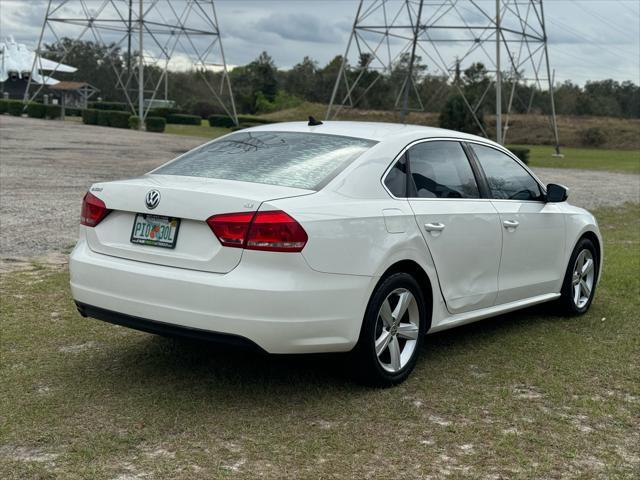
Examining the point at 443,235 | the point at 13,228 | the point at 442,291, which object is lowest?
the point at 13,228

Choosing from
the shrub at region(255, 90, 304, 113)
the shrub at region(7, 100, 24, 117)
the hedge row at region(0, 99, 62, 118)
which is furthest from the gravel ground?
the shrub at region(255, 90, 304, 113)

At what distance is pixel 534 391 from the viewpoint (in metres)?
5.44

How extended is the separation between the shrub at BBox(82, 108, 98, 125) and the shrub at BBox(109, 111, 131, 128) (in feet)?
4.27

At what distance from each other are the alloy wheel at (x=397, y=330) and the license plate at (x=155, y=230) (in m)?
1.31

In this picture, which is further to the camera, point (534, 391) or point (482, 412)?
point (534, 391)

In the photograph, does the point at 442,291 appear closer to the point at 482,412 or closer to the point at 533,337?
the point at 482,412

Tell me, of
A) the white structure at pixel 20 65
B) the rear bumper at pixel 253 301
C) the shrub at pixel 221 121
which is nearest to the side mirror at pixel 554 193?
the rear bumper at pixel 253 301

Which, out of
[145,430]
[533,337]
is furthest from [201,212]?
[533,337]

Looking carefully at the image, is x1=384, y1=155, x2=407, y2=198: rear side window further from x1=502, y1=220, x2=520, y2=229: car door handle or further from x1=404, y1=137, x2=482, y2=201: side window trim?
x1=502, y1=220, x2=520, y2=229: car door handle

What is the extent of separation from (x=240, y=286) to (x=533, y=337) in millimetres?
3163

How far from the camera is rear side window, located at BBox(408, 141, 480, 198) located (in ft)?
18.8

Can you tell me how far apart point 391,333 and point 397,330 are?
0.23ft

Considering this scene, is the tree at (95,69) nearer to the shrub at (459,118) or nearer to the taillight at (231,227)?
the shrub at (459,118)

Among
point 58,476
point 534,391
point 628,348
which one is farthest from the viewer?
point 628,348
